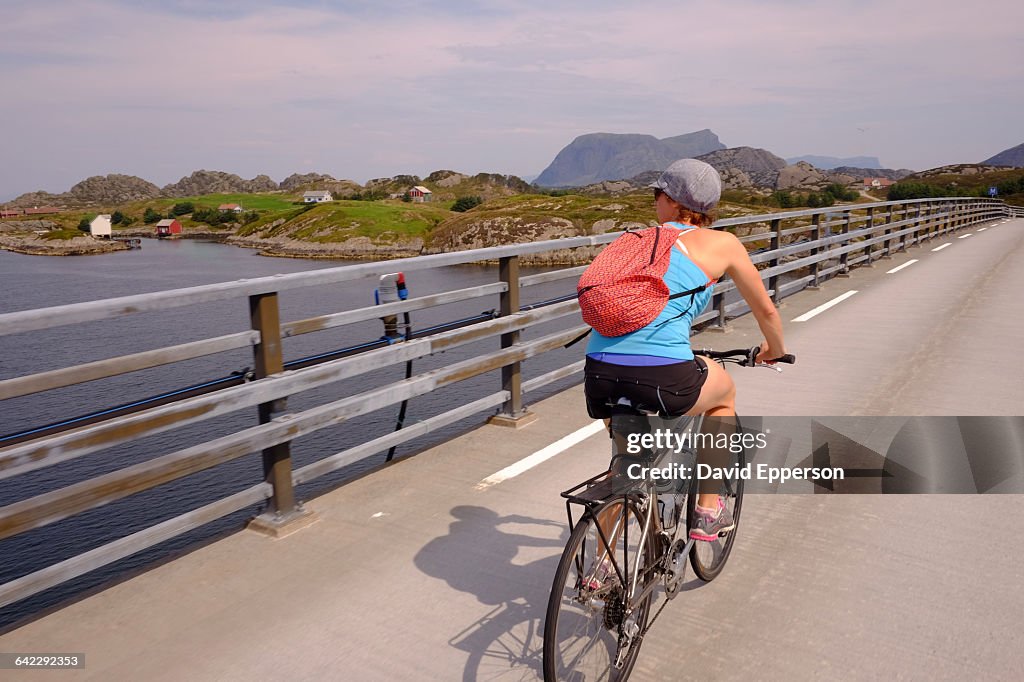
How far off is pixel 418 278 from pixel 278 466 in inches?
1801

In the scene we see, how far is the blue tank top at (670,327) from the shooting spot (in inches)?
116

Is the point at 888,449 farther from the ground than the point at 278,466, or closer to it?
closer to it

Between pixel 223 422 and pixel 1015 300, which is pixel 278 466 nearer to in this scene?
pixel 223 422

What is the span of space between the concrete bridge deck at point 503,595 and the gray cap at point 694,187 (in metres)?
1.80

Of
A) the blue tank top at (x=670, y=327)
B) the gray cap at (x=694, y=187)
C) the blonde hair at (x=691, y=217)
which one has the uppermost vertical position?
the gray cap at (x=694, y=187)

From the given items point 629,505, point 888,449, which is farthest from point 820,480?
point 629,505

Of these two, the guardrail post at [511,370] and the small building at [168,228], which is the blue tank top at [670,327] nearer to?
the guardrail post at [511,370]

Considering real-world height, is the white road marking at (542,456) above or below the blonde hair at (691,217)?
below

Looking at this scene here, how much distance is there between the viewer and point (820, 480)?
5250 millimetres

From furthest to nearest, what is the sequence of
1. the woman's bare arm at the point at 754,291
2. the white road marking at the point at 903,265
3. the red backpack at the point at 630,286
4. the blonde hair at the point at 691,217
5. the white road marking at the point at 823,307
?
the white road marking at the point at 903,265
the white road marking at the point at 823,307
the blonde hair at the point at 691,217
the woman's bare arm at the point at 754,291
the red backpack at the point at 630,286

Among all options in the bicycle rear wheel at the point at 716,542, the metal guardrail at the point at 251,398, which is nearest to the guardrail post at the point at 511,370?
the metal guardrail at the point at 251,398

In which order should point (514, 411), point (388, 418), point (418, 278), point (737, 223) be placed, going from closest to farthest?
point (514, 411), point (737, 223), point (388, 418), point (418, 278)

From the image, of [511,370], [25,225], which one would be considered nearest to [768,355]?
[511,370]

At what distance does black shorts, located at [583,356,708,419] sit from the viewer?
294 centimetres
